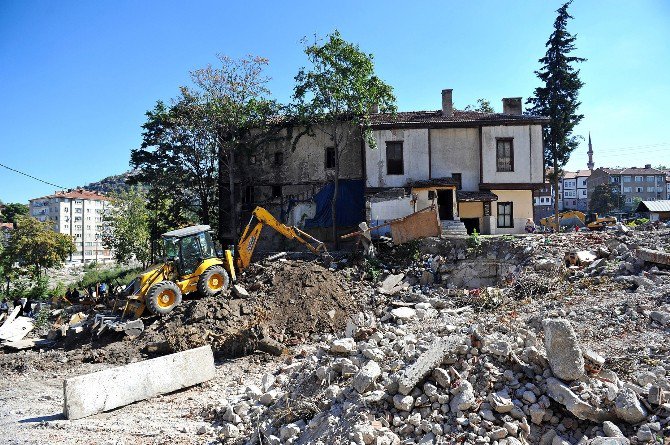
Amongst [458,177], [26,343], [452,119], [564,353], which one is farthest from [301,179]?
[564,353]

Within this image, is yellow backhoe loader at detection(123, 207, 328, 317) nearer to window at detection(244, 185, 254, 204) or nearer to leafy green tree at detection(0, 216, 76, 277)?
window at detection(244, 185, 254, 204)

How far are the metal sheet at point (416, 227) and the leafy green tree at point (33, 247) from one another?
24.4 m

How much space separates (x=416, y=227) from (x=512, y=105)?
37.5ft

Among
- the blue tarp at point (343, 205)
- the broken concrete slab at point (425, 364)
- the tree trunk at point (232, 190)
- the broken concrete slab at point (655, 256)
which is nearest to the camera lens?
the broken concrete slab at point (425, 364)

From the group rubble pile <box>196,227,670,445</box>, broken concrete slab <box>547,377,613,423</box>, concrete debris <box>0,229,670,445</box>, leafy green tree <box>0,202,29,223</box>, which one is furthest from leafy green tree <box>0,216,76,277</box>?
leafy green tree <box>0,202,29,223</box>

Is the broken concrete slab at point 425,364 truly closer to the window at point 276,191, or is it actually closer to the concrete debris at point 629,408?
the concrete debris at point 629,408

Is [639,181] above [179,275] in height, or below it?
above

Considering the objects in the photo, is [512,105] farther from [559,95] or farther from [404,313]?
[404,313]

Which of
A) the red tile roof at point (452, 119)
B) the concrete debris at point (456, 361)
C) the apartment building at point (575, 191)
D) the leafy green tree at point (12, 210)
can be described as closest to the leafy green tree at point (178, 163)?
the red tile roof at point (452, 119)

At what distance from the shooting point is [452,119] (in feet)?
76.7

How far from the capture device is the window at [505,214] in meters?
23.1

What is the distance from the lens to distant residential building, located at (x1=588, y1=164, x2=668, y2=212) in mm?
72125

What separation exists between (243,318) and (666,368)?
9.80m

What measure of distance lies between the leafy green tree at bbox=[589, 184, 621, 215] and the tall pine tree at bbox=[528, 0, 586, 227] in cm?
3743
